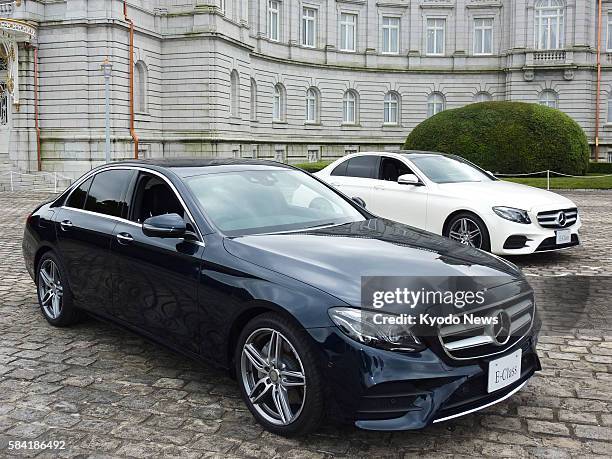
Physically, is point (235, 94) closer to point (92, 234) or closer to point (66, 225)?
point (66, 225)

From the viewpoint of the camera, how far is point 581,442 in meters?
3.98

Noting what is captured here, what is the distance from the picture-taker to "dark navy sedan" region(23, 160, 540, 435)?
368 centimetres

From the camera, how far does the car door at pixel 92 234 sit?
5586 millimetres

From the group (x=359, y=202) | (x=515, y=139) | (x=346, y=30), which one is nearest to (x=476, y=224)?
(x=359, y=202)

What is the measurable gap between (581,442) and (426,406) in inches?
40.6

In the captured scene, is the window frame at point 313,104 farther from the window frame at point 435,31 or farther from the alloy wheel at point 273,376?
the alloy wheel at point 273,376

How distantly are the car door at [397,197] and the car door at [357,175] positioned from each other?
137 millimetres

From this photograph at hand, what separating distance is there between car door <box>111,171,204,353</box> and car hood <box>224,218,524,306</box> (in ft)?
1.30

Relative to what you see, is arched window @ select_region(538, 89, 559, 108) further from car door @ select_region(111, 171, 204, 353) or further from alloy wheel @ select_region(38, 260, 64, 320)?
car door @ select_region(111, 171, 204, 353)

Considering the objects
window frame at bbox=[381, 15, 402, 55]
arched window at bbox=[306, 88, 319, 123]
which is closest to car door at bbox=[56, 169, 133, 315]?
arched window at bbox=[306, 88, 319, 123]

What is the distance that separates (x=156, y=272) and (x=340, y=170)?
7.60 metres

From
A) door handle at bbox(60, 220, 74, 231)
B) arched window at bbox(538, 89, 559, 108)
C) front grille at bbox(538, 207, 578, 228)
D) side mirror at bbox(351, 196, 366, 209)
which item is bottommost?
front grille at bbox(538, 207, 578, 228)

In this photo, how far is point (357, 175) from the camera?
1192 centimetres

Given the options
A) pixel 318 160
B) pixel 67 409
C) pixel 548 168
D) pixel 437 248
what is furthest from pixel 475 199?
pixel 318 160
